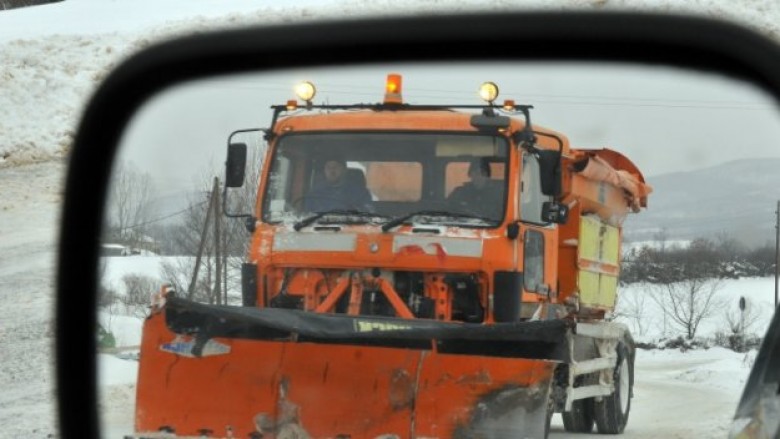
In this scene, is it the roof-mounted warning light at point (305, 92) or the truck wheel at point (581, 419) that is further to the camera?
the truck wheel at point (581, 419)

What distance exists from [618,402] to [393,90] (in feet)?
14.8

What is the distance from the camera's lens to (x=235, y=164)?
367 inches

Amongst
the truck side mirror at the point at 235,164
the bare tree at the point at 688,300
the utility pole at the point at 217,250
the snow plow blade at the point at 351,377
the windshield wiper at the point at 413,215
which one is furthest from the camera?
the bare tree at the point at 688,300

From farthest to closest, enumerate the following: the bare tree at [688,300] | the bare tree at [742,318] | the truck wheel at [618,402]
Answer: the bare tree at [688,300] < the bare tree at [742,318] < the truck wheel at [618,402]

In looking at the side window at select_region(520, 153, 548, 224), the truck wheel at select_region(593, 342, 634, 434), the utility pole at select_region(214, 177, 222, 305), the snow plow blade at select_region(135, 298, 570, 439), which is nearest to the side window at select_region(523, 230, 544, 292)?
the side window at select_region(520, 153, 548, 224)

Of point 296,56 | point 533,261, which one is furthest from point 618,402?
point 296,56

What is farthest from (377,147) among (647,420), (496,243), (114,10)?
(114,10)

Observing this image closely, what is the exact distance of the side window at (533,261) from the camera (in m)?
9.32

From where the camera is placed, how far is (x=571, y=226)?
10867 millimetres

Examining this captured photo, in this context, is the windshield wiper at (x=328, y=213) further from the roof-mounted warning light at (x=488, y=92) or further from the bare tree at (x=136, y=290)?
the bare tree at (x=136, y=290)

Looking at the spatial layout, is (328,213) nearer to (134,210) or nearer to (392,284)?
(392,284)

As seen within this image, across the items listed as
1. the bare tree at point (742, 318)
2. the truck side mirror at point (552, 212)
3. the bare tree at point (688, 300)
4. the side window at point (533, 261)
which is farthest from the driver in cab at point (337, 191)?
the bare tree at point (742, 318)

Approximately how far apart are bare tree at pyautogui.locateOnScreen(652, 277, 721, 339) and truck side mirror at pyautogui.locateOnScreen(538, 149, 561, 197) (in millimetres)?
8648

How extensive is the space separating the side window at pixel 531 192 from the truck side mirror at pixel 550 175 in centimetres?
10
